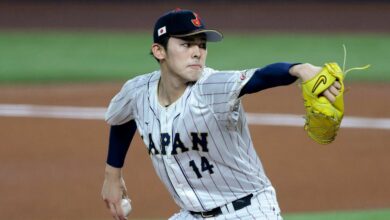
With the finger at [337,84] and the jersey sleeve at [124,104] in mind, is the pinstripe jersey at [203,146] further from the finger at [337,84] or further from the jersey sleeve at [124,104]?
the finger at [337,84]

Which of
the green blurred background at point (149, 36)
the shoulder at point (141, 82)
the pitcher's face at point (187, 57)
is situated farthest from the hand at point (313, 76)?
the green blurred background at point (149, 36)

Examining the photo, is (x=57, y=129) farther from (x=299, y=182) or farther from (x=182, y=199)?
(x=182, y=199)

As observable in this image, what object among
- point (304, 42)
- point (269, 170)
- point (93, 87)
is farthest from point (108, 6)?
point (269, 170)

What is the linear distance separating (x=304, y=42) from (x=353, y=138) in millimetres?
6542

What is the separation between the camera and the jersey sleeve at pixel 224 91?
4.50m

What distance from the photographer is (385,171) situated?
9.17 meters

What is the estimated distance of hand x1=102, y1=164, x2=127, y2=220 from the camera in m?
5.38

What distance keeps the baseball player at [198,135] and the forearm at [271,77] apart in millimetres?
233

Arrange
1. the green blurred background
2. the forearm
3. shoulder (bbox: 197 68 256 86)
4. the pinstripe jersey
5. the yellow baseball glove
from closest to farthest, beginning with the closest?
1. the yellow baseball glove
2. the forearm
3. shoulder (bbox: 197 68 256 86)
4. the pinstripe jersey
5. the green blurred background

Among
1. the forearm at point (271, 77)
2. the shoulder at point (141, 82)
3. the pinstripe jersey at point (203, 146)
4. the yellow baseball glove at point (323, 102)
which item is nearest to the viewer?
the yellow baseball glove at point (323, 102)

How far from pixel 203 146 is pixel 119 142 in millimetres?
867

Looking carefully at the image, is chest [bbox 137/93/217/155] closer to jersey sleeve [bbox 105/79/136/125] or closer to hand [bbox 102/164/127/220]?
jersey sleeve [bbox 105/79/136/125]

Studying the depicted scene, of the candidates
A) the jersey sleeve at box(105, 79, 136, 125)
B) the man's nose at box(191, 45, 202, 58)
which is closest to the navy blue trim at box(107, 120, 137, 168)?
the jersey sleeve at box(105, 79, 136, 125)

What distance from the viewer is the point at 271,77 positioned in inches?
168
